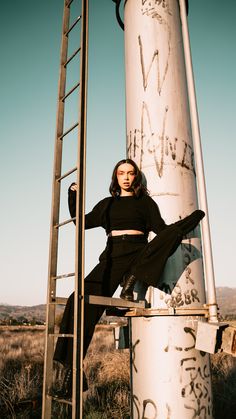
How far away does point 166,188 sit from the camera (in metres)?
3.67

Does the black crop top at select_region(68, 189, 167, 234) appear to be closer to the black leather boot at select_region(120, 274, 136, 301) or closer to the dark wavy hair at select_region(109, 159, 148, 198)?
the dark wavy hair at select_region(109, 159, 148, 198)

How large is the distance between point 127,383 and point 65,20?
7400mm

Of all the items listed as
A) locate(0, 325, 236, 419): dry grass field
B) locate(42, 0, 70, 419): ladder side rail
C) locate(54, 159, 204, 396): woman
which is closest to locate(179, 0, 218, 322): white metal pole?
locate(54, 159, 204, 396): woman

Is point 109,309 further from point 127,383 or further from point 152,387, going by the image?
point 127,383

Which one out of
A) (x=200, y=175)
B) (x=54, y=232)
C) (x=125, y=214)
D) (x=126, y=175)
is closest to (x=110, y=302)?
(x=54, y=232)

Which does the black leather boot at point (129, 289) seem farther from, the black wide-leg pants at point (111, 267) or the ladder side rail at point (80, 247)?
the ladder side rail at point (80, 247)

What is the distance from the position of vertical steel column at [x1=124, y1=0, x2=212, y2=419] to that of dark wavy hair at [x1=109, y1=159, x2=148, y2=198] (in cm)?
8

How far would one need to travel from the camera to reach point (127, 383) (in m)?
8.00

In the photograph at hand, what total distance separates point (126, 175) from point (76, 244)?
1317mm

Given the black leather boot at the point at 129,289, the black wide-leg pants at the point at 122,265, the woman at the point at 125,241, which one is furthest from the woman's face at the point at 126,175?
the black leather boot at the point at 129,289

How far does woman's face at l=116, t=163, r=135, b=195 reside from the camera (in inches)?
151

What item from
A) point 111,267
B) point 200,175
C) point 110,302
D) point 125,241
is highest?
point 200,175

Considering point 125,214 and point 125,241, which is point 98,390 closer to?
point 125,241

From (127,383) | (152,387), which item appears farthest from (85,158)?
(127,383)
